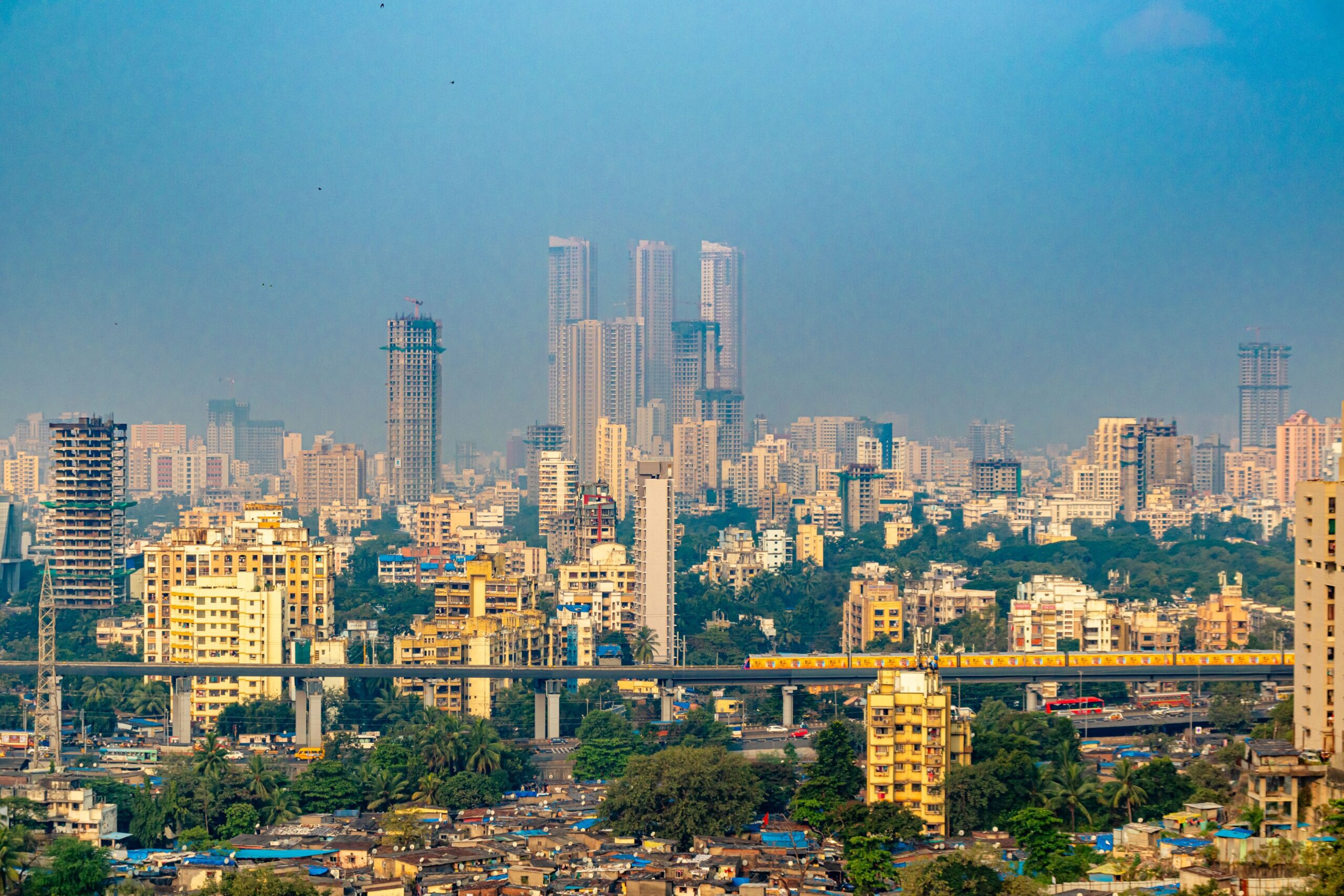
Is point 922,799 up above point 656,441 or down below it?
below

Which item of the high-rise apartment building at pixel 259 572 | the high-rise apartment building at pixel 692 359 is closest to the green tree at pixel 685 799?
the high-rise apartment building at pixel 259 572

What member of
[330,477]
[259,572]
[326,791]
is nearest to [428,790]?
[326,791]

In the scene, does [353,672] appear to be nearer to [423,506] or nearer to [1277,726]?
[1277,726]

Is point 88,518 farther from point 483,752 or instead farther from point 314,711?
point 483,752

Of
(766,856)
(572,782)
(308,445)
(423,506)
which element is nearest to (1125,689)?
(572,782)

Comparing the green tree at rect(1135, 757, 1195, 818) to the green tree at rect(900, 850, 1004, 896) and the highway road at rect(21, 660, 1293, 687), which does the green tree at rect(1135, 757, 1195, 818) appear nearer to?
the green tree at rect(900, 850, 1004, 896)

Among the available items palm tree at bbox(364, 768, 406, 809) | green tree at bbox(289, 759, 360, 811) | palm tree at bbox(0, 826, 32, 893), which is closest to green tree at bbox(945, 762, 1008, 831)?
palm tree at bbox(364, 768, 406, 809)

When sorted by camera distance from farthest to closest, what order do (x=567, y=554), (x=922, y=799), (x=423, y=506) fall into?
(x=423, y=506) < (x=567, y=554) < (x=922, y=799)
